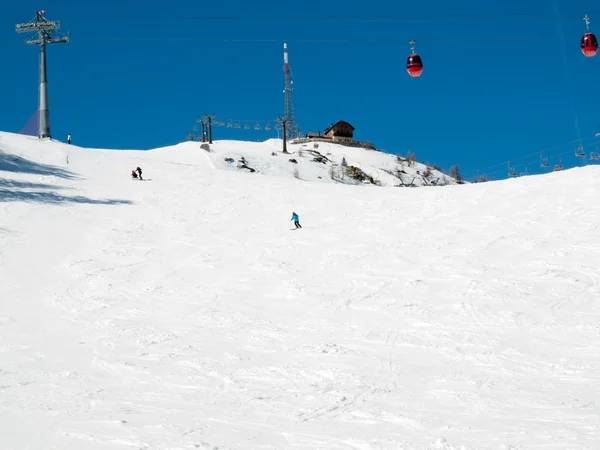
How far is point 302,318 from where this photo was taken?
16.8 metres

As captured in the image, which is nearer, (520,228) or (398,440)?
(398,440)

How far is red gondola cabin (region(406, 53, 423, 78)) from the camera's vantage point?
25094 millimetres

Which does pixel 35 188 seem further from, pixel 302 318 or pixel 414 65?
pixel 302 318

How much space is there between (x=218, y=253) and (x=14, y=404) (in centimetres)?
1463

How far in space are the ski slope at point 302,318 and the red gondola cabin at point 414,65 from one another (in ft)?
22.0

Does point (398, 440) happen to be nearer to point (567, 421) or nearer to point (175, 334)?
point (567, 421)

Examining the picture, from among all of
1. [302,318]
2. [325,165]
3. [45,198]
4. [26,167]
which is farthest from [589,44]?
[325,165]

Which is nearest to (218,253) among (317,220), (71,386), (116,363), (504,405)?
(317,220)

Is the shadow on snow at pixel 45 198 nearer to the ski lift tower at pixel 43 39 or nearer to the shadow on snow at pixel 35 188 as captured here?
the shadow on snow at pixel 35 188

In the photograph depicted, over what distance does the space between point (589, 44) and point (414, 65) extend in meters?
6.70

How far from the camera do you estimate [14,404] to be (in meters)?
10.1

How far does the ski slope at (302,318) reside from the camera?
9539mm

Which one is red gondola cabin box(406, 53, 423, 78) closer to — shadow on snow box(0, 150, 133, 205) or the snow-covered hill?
shadow on snow box(0, 150, 133, 205)

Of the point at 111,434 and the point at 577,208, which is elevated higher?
the point at 577,208
